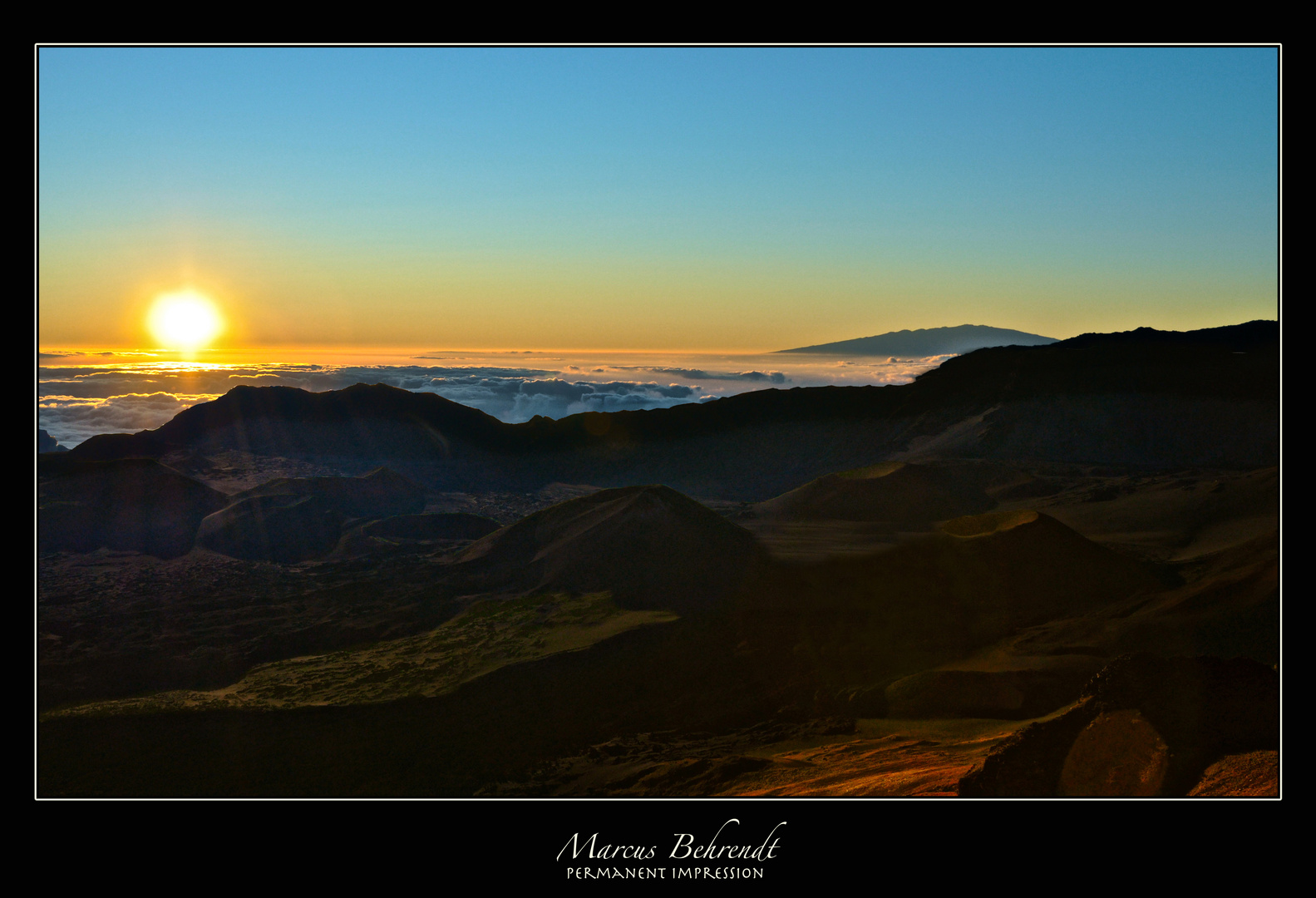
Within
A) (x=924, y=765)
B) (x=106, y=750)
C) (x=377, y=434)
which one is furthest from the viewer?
(x=377, y=434)

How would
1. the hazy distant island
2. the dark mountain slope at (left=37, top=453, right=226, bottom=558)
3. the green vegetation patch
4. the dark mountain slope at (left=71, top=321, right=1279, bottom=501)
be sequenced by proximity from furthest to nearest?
the dark mountain slope at (left=71, top=321, right=1279, bottom=501)
the dark mountain slope at (left=37, top=453, right=226, bottom=558)
the green vegetation patch
the hazy distant island

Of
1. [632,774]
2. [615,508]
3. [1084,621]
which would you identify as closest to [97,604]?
[615,508]

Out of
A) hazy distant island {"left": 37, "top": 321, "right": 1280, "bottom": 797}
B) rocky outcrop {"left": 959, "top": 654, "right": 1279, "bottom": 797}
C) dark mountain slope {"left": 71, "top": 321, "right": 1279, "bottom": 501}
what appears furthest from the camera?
dark mountain slope {"left": 71, "top": 321, "right": 1279, "bottom": 501}

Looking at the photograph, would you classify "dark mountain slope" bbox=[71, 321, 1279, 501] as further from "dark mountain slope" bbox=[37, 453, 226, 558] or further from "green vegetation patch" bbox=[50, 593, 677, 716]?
"green vegetation patch" bbox=[50, 593, 677, 716]

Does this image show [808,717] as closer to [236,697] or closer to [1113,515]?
[236,697]

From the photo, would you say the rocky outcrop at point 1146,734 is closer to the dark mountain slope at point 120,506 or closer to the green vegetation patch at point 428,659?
the green vegetation patch at point 428,659

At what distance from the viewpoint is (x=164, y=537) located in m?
29.7

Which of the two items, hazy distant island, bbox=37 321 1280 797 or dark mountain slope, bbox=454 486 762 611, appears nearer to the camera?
hazy distant island, bbox=37 321 1280 797

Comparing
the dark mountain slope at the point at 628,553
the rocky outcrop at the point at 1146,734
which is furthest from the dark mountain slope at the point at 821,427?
the rocky outcrop at the point at 1146,734

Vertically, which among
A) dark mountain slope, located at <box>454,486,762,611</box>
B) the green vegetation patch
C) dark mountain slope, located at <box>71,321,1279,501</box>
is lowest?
the green vegetation patch

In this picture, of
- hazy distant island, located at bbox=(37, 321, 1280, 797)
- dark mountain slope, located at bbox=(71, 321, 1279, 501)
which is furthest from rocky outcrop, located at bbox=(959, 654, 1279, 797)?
dark mountain slope, located at bbox=(71, 321, 1279, 501)

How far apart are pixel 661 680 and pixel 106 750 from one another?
363 inches

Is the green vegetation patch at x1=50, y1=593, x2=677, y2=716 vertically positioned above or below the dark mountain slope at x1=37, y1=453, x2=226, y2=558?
below

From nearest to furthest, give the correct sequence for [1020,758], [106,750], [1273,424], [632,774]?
[1020,758] → [632,774] → [106,750] → [1273,424]
